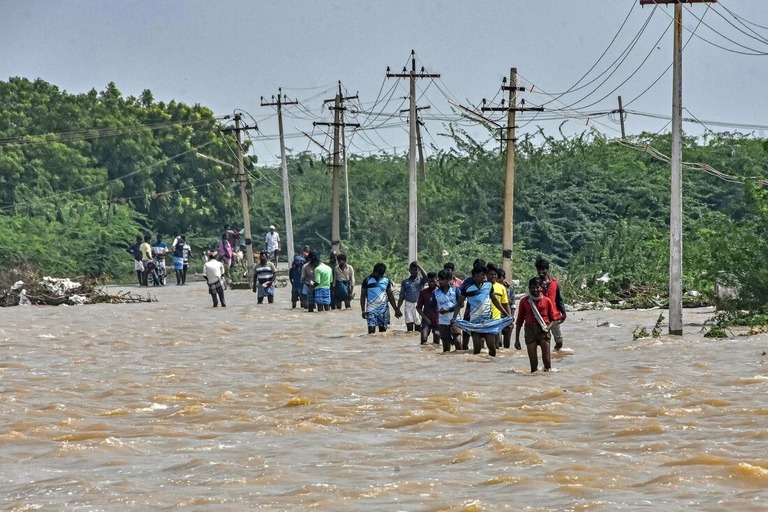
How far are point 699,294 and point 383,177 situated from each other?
35.0m

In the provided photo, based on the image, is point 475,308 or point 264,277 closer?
point 475,308

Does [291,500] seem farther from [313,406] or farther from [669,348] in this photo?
[669,348]

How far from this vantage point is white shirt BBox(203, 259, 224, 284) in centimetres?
3212

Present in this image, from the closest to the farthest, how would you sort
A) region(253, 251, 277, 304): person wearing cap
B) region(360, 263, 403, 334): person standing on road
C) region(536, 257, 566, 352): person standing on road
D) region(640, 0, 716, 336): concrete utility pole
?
region(536, 257, 566, 352): person standing on road, region(360, 263, 403, 334): person standing on road, region(640, 0, 716, 336): concrete utility pole, region(253, 251, 277, 304): person wearing cap

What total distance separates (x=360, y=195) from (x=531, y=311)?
154 feet

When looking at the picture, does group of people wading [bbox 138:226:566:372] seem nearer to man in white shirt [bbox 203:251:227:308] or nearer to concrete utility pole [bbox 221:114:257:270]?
man in white shirt [bbox 203:251:227:308]

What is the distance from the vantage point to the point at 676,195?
2355 cm

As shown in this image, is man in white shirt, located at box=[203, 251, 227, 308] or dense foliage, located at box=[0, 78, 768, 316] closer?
man in white shirt, located at box=[203, 251, 227, 308]

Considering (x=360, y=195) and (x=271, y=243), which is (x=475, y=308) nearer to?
(x=271, y=243)

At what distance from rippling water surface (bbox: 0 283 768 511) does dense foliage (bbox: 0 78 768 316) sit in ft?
47.4

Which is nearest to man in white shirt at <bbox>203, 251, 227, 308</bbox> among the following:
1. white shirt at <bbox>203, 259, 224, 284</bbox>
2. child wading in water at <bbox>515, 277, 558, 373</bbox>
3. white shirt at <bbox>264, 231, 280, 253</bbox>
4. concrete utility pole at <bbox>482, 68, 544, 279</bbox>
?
white shirt at <bbox>203, 259, 224, 284</bbox>

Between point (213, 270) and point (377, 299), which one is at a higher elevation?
point (213, 270)

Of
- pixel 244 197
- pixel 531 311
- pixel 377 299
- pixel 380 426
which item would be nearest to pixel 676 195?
pixel 377 299

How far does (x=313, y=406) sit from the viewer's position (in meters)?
15.2
